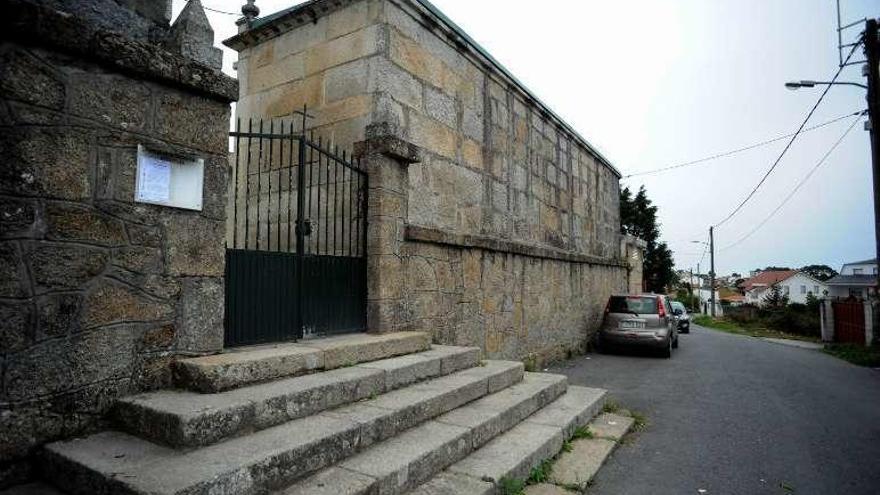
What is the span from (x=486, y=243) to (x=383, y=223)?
88.5 inches

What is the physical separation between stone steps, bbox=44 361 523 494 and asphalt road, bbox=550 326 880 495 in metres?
1.92

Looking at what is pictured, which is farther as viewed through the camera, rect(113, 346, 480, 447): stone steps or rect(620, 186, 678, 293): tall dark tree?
rect(620, 186, 678, 293): tall dark tree

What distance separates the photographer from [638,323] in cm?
1109

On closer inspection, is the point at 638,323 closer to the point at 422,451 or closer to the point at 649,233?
the point at 422,451

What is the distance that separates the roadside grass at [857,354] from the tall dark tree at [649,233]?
21.2 m

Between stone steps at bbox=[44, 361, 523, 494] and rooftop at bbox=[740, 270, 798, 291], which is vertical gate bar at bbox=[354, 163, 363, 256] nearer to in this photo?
stone steps at bbox=[44, 361, 523, 494]

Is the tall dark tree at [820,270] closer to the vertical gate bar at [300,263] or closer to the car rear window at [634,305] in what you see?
the car rear window at [634,305]

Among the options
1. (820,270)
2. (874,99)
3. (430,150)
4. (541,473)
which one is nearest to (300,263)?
(430,150)

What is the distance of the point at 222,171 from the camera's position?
3398 millimetres

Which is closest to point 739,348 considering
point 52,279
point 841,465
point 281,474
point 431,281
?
point 841,465

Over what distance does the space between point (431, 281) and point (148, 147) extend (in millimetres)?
3549

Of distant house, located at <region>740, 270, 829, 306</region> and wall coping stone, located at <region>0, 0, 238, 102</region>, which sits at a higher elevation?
wall coping stone, located at <region>0, 0, 238, 102</region>

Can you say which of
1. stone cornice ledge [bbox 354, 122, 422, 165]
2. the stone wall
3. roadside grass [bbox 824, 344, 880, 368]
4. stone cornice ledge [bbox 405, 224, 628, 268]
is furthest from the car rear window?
the stone wall

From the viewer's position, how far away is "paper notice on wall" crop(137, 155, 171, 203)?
2955 millimetres
